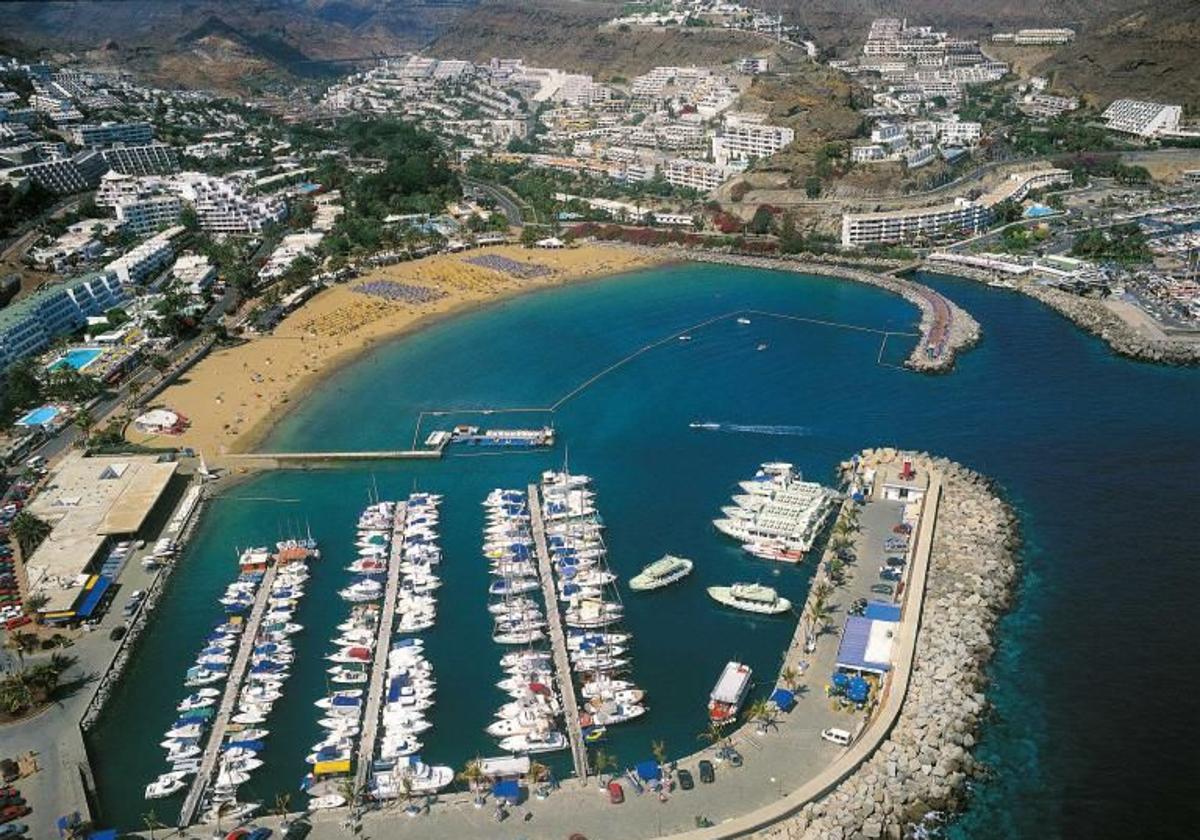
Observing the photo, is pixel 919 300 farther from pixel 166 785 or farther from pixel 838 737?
pixel 166 785

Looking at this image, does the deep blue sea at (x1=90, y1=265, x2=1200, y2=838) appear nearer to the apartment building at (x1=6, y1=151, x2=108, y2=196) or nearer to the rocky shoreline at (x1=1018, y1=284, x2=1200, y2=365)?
the rocky shoreline at (x1=1018, y1=284, x2=1200, y2=365)

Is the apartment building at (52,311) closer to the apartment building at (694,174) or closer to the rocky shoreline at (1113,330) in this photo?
the apartment building at (694,174)

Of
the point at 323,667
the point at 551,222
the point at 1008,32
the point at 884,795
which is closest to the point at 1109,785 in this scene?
the point at 884,795

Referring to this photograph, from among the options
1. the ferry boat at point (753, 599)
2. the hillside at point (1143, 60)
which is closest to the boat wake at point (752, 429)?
the ferry boat at point (753, 599)

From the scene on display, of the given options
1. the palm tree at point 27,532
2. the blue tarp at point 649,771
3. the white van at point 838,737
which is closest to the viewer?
the blue tarp at point 649,771

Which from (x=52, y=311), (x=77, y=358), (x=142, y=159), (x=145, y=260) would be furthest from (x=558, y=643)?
(x=142, y=159)
